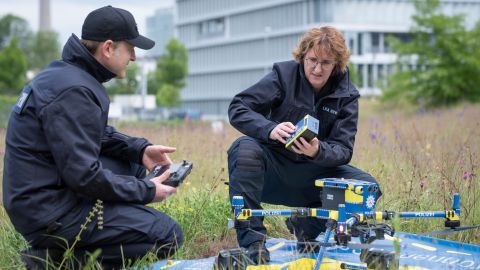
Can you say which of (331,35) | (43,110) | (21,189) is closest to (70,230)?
(21,189)

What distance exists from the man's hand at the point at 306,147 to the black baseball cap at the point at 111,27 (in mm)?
1032

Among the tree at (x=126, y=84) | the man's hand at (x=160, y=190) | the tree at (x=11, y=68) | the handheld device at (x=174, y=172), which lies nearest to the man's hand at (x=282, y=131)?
the handheld device at (x=174, y=172)

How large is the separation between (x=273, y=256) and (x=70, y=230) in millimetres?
1440

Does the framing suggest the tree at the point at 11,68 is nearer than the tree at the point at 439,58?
No

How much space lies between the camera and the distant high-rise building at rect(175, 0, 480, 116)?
7731 cm

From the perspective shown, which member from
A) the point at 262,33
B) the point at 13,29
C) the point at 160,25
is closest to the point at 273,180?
the point at 262,33

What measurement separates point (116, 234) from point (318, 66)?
175 centimetres

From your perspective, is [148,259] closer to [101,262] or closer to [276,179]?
[101,262]

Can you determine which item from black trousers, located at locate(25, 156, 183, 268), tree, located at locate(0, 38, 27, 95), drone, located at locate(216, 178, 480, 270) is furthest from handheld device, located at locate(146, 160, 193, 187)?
tree, located at locate(0, 38, 27, 95)

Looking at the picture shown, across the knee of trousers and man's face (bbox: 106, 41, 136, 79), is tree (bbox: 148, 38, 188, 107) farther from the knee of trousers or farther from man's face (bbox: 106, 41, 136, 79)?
man's face (bbox: 106, 41, 136, 79)

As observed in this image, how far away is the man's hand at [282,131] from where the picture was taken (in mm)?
4858

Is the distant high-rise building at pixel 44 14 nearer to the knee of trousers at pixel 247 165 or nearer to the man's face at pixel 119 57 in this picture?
the knee of trousers at pixel 247 165

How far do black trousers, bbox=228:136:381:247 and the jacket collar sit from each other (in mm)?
1078

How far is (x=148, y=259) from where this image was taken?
4.50 m
